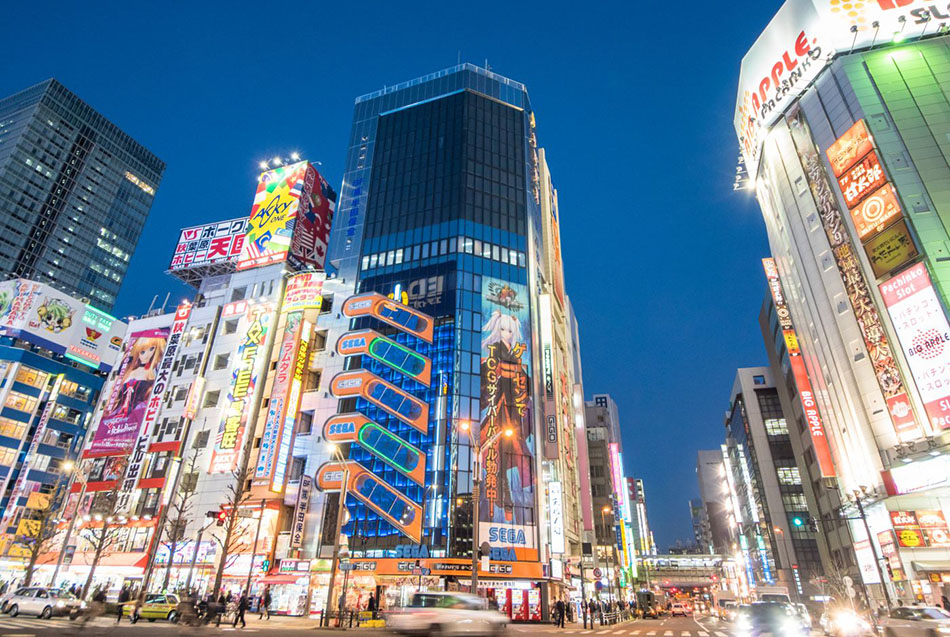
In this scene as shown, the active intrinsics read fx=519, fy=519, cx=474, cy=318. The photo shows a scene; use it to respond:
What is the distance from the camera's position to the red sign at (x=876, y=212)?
37500 mm

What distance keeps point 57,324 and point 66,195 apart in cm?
8266

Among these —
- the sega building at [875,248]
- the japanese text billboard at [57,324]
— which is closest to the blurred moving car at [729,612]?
the sega building at [875,248]

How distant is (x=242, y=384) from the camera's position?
180ft

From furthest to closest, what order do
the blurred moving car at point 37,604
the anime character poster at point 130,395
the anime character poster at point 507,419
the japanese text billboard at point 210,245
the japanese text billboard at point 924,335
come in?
1. the japanese text billboard at point 210,245
2. the anime character poster at point 130,395
3. the anime character poster at point 507,419
4. the japanese text billboard at point 924,335
5. the blurred moving car at point 37,604

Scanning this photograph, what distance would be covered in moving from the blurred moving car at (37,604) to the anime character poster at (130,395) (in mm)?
32174

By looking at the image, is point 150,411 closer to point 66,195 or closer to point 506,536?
point 506,536

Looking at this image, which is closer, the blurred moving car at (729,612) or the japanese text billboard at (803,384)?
the blurred moving car at (729,612)

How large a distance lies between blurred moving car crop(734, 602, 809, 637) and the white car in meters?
9.98

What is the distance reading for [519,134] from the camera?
68.1 meters

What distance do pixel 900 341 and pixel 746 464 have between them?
74.0 metres

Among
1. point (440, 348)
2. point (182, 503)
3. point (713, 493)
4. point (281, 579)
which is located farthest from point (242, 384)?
point (713, 493)

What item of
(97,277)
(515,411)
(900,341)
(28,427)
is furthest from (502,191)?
(97,277)

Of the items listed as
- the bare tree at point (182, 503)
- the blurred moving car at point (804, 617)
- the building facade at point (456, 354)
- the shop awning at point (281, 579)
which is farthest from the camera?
the bare tree at point (182, 503)

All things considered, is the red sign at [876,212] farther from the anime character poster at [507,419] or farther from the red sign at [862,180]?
the anime character poster at [507,419]
